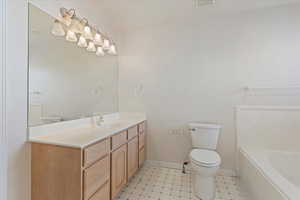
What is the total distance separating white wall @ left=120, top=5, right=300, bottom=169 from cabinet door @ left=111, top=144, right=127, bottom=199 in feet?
2.82

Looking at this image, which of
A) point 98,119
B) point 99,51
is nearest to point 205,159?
point 98,119

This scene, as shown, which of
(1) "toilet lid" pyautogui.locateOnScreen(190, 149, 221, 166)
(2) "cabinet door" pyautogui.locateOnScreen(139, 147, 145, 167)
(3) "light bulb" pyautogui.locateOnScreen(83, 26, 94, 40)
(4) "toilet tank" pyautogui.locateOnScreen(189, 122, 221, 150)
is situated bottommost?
(2) "cabinet door" pyautogui.locateOnScreen(139, 147, 145, 167)

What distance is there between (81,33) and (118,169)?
159 centimetres

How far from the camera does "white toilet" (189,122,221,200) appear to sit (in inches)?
70.5

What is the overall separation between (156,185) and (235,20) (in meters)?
2.51

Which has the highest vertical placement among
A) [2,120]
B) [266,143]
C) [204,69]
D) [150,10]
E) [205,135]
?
[150,10]

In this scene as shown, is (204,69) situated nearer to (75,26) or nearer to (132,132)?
(132,132)

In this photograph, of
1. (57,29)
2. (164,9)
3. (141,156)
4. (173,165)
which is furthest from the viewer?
(173,165)

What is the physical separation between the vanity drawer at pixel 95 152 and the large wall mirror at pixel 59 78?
1.85 feet

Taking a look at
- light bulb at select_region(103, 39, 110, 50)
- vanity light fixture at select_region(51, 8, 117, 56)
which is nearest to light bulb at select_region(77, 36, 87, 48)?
vanity light fixture at select_region(51, 8, 117, 56)

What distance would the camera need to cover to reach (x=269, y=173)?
5.02 feet

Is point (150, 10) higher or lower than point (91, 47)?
higher

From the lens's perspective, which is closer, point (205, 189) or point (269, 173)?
point (269, 173)

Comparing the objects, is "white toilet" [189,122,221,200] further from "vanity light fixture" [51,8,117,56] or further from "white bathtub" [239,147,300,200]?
"vanity light fixture" [51,8,117,56]
